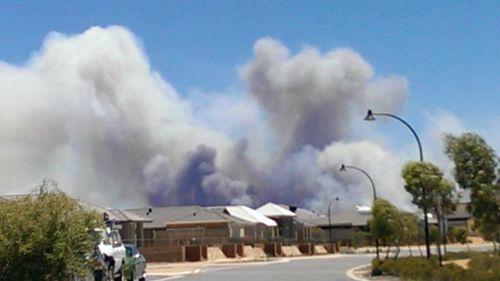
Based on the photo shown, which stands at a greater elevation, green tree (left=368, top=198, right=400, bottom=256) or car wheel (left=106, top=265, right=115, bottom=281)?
green tree (left=368, top=198, right=400, bottom=256)

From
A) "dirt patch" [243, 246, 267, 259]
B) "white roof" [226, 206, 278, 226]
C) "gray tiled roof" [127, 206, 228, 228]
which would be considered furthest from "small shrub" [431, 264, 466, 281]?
"white roof" [226, 206, 278, 226]

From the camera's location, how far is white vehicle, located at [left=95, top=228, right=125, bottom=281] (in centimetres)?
2934

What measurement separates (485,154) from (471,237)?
81.6m

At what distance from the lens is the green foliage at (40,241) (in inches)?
738

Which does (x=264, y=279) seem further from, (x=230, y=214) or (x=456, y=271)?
(x=230, y=214)

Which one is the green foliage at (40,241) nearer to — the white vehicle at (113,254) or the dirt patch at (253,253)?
the white vehicle at (113,254)

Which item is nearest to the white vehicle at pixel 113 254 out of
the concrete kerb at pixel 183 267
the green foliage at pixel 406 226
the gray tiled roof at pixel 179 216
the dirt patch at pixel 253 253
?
the concrete kerb at pixel 183 267

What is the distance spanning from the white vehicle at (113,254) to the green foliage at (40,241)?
367 inches

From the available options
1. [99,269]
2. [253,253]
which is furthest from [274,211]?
[99,269]

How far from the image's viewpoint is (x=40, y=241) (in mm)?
18750

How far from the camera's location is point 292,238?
418ft

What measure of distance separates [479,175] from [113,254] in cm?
1273

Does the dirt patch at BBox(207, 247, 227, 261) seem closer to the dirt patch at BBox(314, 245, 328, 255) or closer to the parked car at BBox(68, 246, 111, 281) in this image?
the dirt patch at BBox(314, 245, 328, 255)

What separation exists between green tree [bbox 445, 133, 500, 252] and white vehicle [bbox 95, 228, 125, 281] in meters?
12.0
